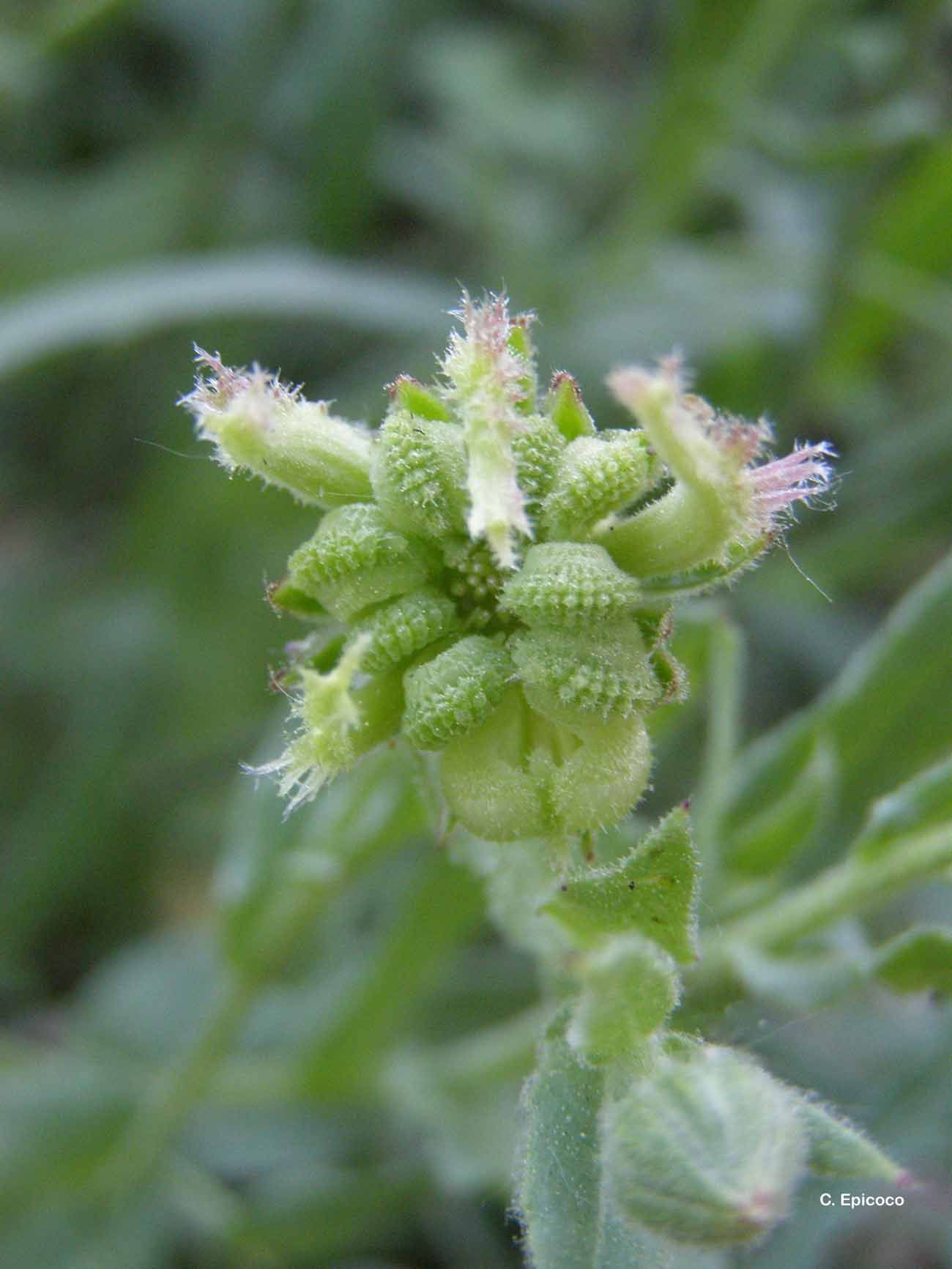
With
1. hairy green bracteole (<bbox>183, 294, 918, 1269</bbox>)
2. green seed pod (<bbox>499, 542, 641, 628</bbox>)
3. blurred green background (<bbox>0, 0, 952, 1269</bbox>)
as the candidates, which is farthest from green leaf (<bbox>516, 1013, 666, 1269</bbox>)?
blurred green background (<bbox>0, 0, 952, 1269</bbox>)

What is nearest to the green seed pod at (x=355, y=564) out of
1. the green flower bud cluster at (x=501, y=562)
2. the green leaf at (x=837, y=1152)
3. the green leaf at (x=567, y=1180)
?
the green flower bud cluster at (x=501, y=562)

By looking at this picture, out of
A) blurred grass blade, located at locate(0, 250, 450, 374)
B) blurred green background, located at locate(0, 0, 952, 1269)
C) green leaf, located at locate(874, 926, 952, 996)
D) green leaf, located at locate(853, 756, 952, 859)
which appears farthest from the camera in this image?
blurred green background, located at locate(0, 0, 952, 1269)

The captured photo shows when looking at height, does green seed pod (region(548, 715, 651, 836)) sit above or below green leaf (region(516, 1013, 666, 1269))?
above

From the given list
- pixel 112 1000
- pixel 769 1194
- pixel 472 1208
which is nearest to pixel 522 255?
pixel 112 1000

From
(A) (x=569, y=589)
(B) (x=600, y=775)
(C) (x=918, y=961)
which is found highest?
(A) (x=569, y=589)

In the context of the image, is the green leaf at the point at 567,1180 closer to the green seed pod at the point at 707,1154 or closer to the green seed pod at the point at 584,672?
the green seed pod at the point at 707,1154

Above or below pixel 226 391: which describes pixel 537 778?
below

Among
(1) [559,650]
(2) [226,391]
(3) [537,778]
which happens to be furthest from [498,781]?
(2) [226,391]

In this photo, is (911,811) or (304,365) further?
(304,365)

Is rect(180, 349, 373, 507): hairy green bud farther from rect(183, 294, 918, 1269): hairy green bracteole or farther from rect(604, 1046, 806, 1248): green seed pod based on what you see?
rect(604, 1046, 806, 1248): green seed pod

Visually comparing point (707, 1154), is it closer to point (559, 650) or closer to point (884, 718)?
point (559, 650)
